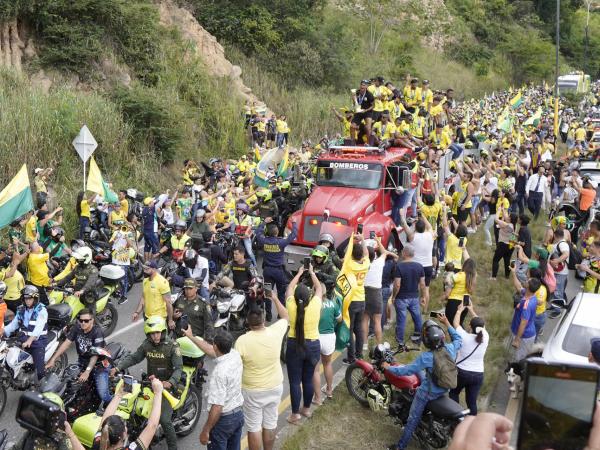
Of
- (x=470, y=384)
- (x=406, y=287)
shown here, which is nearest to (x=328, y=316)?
(x=470, y=384)

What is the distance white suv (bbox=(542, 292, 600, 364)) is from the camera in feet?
25.8

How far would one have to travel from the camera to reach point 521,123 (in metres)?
30.4

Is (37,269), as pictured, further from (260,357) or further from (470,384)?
(470,384)

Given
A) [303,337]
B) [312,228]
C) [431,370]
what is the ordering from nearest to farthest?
[431,370]
[303,337]
[312,228]

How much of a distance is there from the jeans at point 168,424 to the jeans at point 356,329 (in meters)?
3.16

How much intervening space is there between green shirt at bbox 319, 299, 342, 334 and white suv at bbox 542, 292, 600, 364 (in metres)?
2.48

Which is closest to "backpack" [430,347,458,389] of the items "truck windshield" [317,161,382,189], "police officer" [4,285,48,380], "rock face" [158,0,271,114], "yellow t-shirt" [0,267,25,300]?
"police officer" [4,285,48,380]

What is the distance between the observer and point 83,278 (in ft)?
33.4

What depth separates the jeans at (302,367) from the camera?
7.70 m

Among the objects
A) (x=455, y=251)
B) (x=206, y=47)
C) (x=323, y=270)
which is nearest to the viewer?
(x=323, y=270)

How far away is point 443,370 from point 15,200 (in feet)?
26.6

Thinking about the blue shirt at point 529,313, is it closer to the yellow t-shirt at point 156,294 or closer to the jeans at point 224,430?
the jeans at point 224,430

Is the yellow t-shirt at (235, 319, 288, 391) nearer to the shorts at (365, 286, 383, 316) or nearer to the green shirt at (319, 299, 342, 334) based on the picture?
the green shirt at (319, 299, 342, 334)

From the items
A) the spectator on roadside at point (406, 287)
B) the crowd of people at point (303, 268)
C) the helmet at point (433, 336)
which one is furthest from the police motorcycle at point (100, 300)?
the helmet at point (433, 336)
